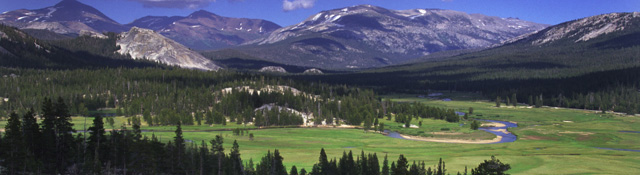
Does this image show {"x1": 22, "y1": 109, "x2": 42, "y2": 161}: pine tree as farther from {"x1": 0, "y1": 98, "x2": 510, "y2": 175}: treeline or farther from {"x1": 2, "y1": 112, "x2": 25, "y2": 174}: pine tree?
{"x1": 2, "y1": 112, "x2": 25, "y2": 174}: pine tree

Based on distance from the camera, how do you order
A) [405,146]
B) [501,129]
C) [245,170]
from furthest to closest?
[501,129] < [405,146] < [245,170]

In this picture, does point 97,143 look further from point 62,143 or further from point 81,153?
point 62,143

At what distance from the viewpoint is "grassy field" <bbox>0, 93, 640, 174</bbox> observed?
106 metres

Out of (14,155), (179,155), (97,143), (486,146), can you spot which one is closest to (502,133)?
(486,146)

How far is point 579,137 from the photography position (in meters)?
151

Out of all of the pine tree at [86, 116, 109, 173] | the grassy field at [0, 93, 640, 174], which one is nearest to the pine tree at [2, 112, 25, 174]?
the pine tree at [86, 116, 109, 173]

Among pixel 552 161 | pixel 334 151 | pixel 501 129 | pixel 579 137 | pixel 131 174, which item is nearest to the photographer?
pixel 131 174

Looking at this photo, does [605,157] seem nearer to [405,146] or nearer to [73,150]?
[405,146]

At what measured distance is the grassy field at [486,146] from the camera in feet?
348

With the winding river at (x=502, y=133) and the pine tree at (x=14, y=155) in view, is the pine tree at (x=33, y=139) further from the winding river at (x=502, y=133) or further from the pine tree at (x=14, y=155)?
the winding river at (x=502, y=133)

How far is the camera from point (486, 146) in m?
134

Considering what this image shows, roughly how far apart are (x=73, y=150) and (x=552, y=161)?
86233mm

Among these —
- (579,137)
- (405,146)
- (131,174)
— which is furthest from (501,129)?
(131,174)

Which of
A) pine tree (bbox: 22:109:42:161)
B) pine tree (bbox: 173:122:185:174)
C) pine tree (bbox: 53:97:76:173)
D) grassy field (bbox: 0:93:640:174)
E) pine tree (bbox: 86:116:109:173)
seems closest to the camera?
pine tree (bbox: 22:109:42:161)
